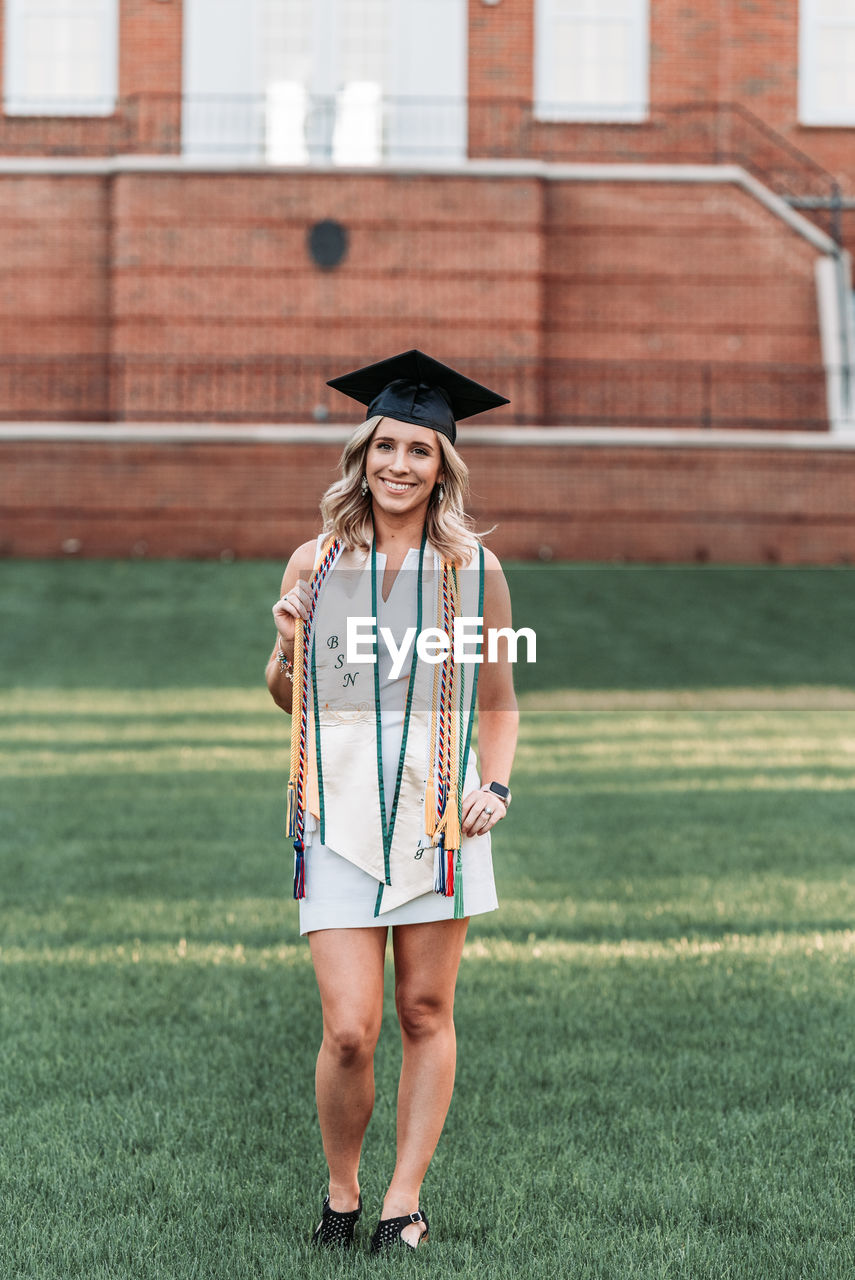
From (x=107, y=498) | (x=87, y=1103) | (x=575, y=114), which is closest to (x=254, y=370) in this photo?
(x=107, y=498)

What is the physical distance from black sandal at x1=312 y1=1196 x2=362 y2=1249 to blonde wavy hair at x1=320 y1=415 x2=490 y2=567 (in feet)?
5.05

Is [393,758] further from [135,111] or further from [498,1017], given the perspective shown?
[135,111]

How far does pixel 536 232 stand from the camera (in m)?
20.8

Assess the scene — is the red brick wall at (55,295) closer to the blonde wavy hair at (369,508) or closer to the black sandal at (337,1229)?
the blonde wavy hair at (369,508)

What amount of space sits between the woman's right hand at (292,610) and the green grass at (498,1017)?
1.43m

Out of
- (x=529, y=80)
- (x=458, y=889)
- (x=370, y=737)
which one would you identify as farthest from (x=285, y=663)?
(x=529, y=80)

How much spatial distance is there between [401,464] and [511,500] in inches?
631

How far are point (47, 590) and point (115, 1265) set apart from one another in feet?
49.4

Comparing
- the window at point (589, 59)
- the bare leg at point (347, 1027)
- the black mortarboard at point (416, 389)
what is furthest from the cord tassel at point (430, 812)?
the window at point (589, 59)

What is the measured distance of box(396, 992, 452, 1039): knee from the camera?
11.5 feet

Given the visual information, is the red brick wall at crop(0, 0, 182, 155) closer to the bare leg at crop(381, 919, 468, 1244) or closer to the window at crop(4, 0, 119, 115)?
the window at crop(4, 0, 119, 115)

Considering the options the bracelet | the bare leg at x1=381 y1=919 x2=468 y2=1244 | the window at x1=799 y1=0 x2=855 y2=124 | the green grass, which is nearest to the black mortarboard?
the bracelet

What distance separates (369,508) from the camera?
3.58m

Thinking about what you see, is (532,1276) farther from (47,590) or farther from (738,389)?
(738,389)
